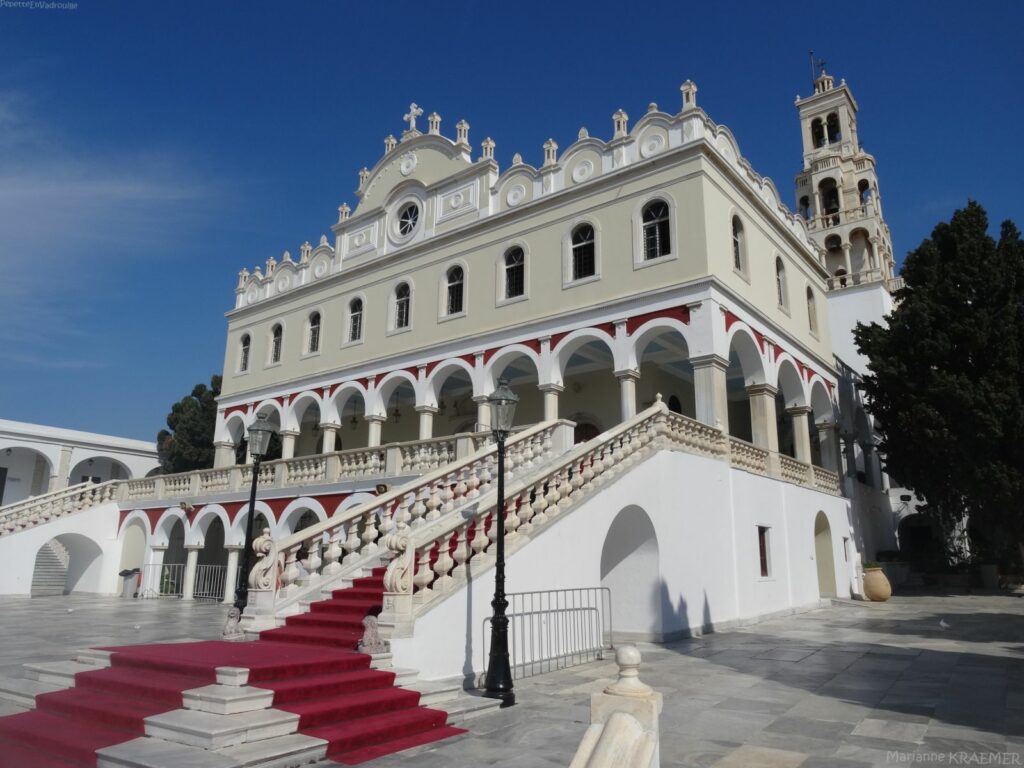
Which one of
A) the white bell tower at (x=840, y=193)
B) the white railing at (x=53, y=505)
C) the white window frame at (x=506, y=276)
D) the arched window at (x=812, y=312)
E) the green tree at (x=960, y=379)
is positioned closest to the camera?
the green tree at (x=960, y=379)

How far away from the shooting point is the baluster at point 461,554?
8.12 m

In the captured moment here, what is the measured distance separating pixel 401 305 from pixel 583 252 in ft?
22.2

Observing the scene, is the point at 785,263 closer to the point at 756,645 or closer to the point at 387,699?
the point at 756,645

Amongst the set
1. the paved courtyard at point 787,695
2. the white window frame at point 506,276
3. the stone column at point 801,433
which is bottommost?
the paved courtyard at point 787,695

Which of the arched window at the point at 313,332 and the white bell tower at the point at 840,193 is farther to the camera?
the white bell tower at the point at 840,193

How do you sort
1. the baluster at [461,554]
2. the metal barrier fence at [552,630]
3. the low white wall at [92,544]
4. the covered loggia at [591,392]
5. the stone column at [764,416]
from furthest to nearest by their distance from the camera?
the low white wall at [92,544] < the covered loggia at [591,392] < the stone column at [764,416] < the metal barrier fence at [552,630] < the baluster at [461,554]

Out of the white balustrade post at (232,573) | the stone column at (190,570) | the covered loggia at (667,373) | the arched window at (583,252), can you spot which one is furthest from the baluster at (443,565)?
the stone column at (190,570)

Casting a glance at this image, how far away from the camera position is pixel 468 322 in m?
19.9

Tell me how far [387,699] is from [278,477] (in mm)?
14638

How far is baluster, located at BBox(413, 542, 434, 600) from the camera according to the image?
25.5 feet

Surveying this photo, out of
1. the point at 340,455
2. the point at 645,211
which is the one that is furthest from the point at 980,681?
the point at 340,455

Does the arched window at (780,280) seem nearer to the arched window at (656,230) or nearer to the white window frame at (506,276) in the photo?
the arched window at (656,230)

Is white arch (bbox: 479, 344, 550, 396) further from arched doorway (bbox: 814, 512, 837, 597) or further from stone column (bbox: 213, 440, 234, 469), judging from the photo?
stone column (bbox: 213, 440, 234, 469)

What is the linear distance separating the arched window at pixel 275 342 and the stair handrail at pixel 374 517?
15770 mm
